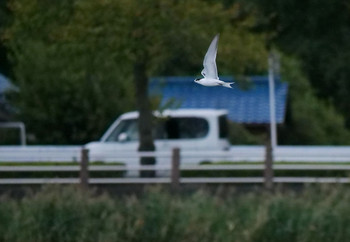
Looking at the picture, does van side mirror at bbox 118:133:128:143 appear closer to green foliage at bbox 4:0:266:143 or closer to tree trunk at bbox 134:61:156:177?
tree trunk at bbox 134:61:156:177

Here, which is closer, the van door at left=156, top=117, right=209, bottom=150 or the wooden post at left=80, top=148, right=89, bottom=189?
the wooden post at left=80, top=148, right=89, bottom=189

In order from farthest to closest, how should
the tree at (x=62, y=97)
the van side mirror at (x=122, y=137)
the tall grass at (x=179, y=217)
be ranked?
the tree at (x=62, y=97), the van side mirror at (x=122, y=137), the tall grass at (x=179, y=217)

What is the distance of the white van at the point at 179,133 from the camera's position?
23578 mm

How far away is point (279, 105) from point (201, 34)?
10.4 meters

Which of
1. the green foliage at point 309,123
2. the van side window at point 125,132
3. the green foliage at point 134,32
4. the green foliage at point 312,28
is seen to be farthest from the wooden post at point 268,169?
the green foliage at point 309,123

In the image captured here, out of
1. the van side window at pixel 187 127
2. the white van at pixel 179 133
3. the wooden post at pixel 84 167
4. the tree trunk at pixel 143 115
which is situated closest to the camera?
the wooden post at pixel 84 167

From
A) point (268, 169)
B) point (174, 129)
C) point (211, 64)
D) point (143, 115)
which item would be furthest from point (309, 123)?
point (211, 64)

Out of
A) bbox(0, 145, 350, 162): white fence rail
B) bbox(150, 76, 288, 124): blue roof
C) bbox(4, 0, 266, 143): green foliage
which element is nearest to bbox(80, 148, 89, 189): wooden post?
bbox(0, 145, 350, 162): white fence rail

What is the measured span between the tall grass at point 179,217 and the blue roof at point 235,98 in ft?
53.2

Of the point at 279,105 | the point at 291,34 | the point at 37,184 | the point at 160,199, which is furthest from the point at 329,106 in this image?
the point at 160,199

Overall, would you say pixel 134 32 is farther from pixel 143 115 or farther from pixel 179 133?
pixel 179 133

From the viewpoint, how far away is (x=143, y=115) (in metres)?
22.5

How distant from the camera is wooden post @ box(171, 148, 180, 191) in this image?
779 inches

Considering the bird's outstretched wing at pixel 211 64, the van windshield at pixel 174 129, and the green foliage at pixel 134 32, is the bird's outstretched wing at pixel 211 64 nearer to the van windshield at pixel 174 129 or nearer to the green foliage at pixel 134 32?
the green foliage at pixel 134 32
